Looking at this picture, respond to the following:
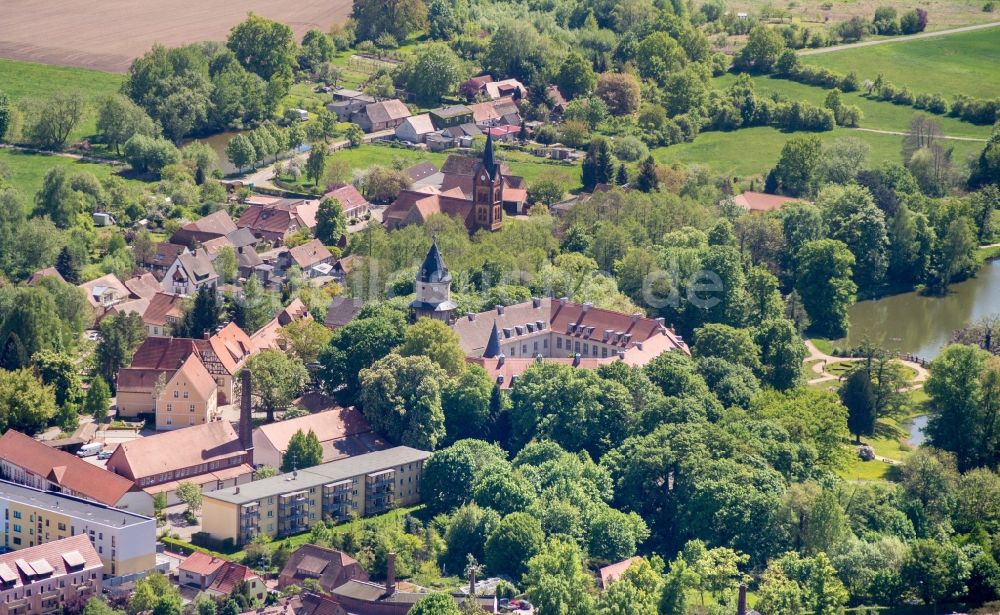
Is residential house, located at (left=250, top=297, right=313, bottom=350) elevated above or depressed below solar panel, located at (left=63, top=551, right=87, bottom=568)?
below

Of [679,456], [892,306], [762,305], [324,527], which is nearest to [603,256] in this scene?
[762,305]

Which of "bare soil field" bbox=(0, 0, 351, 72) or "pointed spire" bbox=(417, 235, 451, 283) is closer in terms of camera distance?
"pointed spire" bbox=(417, 235, 451, 283)

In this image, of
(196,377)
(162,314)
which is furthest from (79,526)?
(162,314)

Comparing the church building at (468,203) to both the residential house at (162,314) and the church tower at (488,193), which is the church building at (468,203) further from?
the residential house at (162,314)

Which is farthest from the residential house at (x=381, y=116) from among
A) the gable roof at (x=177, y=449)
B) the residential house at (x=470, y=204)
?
the gable roof at (x=177, y=449)

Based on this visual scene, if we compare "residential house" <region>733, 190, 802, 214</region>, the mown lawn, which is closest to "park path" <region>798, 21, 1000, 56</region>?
the mown lawn

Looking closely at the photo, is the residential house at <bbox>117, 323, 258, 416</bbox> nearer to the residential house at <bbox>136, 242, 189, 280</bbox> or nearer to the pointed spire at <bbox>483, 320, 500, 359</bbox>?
the pointed spire at <bbox>483, 320, 500, 359</bbox>
